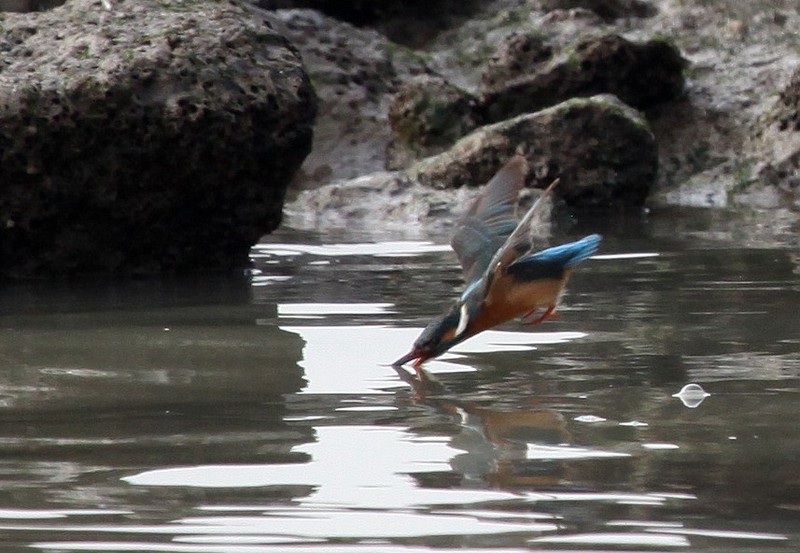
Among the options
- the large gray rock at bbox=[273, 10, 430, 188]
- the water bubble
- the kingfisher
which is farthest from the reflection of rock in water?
the large gray rock at bbox=[273, 10, 430, 188]

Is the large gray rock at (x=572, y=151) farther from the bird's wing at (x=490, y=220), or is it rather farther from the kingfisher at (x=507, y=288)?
the kingfisher at (x=507, y=288)

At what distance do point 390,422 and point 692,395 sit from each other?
30.2 inches

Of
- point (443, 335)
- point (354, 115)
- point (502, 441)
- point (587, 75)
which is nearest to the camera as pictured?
point (502, 441)

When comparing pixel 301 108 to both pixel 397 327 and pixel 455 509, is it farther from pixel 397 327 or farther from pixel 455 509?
pixel 455 509

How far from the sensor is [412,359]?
4125mm

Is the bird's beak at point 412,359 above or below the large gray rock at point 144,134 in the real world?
below

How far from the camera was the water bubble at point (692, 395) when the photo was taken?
143 inches

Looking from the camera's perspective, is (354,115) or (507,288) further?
(354,115)

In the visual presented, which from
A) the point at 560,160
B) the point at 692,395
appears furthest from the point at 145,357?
the point at 560,160

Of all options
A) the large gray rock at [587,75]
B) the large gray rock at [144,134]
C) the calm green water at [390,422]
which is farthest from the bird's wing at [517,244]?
the large gray rock at [587,75]

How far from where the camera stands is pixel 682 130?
10906mm

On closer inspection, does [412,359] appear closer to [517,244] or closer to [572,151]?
[517,244]

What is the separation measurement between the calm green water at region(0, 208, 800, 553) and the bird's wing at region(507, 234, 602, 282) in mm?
278

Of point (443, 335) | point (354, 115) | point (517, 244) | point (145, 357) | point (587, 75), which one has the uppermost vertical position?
point (587, 75)
